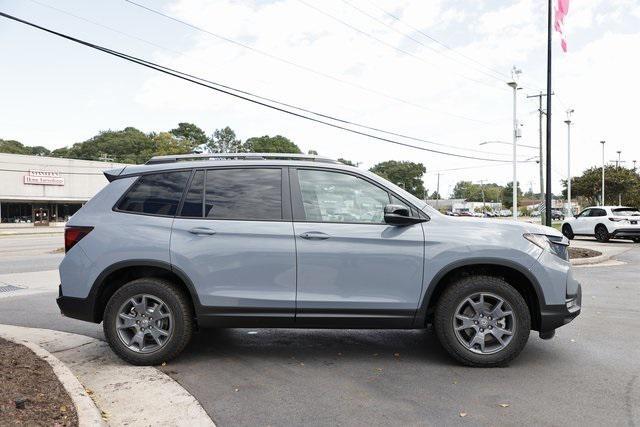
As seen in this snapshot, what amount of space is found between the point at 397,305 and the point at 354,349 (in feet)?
3.30

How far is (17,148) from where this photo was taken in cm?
8844

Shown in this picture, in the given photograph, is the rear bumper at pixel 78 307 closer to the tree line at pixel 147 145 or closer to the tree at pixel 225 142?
the tree line at pixel 147 145

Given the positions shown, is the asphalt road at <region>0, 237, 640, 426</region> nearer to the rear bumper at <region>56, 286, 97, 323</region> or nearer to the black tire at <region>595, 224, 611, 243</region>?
the rear bumper at <region>56, 286, 97, 323</region>

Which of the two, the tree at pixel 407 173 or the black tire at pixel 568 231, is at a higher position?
the tree at pixel 407 173

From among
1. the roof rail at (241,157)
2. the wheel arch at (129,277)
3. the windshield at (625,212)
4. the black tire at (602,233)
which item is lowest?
the black tire at (602,233)

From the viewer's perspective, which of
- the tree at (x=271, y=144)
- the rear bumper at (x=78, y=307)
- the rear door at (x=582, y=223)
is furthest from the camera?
the tree at (x=271, y=144)

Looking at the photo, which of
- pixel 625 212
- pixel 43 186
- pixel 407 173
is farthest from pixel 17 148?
pixel 625 212

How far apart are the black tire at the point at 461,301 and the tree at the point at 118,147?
8387 centimetres

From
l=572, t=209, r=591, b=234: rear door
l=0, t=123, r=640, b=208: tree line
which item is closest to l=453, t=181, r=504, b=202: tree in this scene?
l=0, t=123, r=640, b=208: tree line

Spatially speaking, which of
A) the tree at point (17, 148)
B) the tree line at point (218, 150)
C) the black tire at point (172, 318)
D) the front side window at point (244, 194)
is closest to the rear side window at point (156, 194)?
the front side window at point (244, 194)

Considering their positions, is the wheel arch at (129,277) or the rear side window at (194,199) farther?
the rear side window at (194,199)

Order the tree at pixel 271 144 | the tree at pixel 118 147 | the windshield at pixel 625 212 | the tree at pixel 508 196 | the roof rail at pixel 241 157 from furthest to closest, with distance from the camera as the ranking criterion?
the tree at pixel 508 196
the tree at pixel 271 144
the tree at pixel 118 147
the windshield at pixel 625 212
the roof rail at pixel 241 157

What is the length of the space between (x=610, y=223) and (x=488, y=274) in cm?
1915

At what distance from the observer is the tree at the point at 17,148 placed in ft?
274
